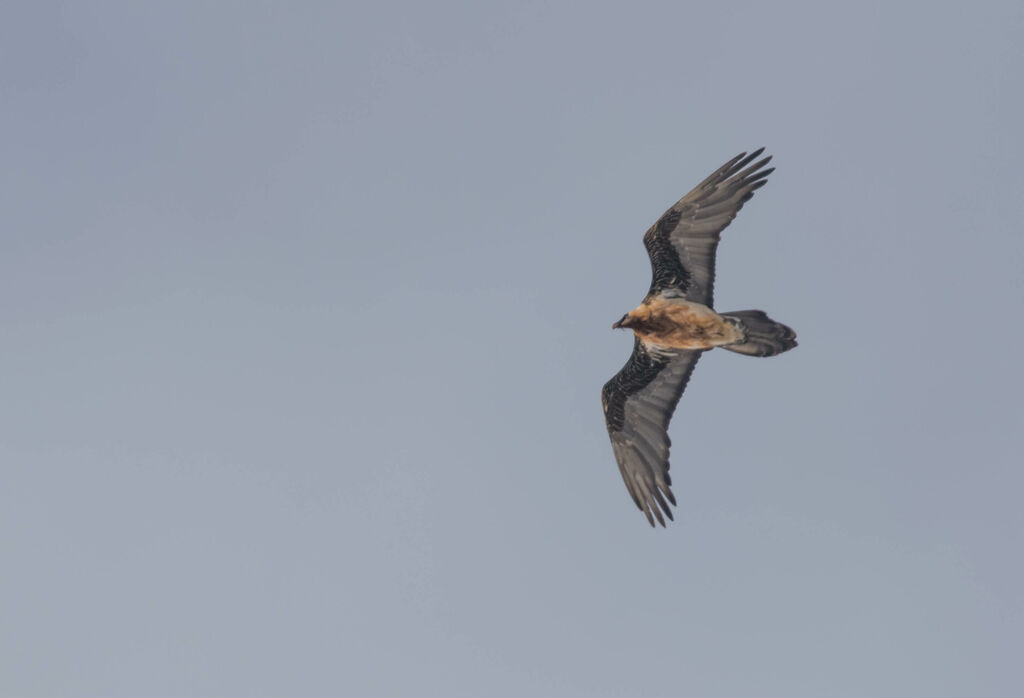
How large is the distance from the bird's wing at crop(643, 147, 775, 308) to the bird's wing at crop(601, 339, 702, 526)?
6.04ft

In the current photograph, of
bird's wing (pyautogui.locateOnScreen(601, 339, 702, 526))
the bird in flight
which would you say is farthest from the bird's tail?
bird's wing (pyautogui.locateOnScreen(601, 339, 702, 526))

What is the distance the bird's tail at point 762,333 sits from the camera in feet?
84.8

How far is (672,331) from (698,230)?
250 centimetres

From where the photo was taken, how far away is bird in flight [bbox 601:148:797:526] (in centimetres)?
2594

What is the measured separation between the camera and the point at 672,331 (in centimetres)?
2714

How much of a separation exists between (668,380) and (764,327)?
333cm

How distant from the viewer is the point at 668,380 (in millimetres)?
28375

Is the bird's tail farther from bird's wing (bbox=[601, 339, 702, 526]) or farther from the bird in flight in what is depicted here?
bird's wing (bbox=[601, 339, 702, 526])

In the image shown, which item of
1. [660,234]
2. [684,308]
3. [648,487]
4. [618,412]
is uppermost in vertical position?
[660,234]

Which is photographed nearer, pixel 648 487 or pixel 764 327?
pixel 764 327

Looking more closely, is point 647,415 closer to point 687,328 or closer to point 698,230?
point 687,328

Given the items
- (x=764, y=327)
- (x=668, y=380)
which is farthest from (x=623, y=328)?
(x=764, y=327)

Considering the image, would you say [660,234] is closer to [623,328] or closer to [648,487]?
[623,328]

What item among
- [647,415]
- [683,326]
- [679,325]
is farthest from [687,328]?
[647,415]
